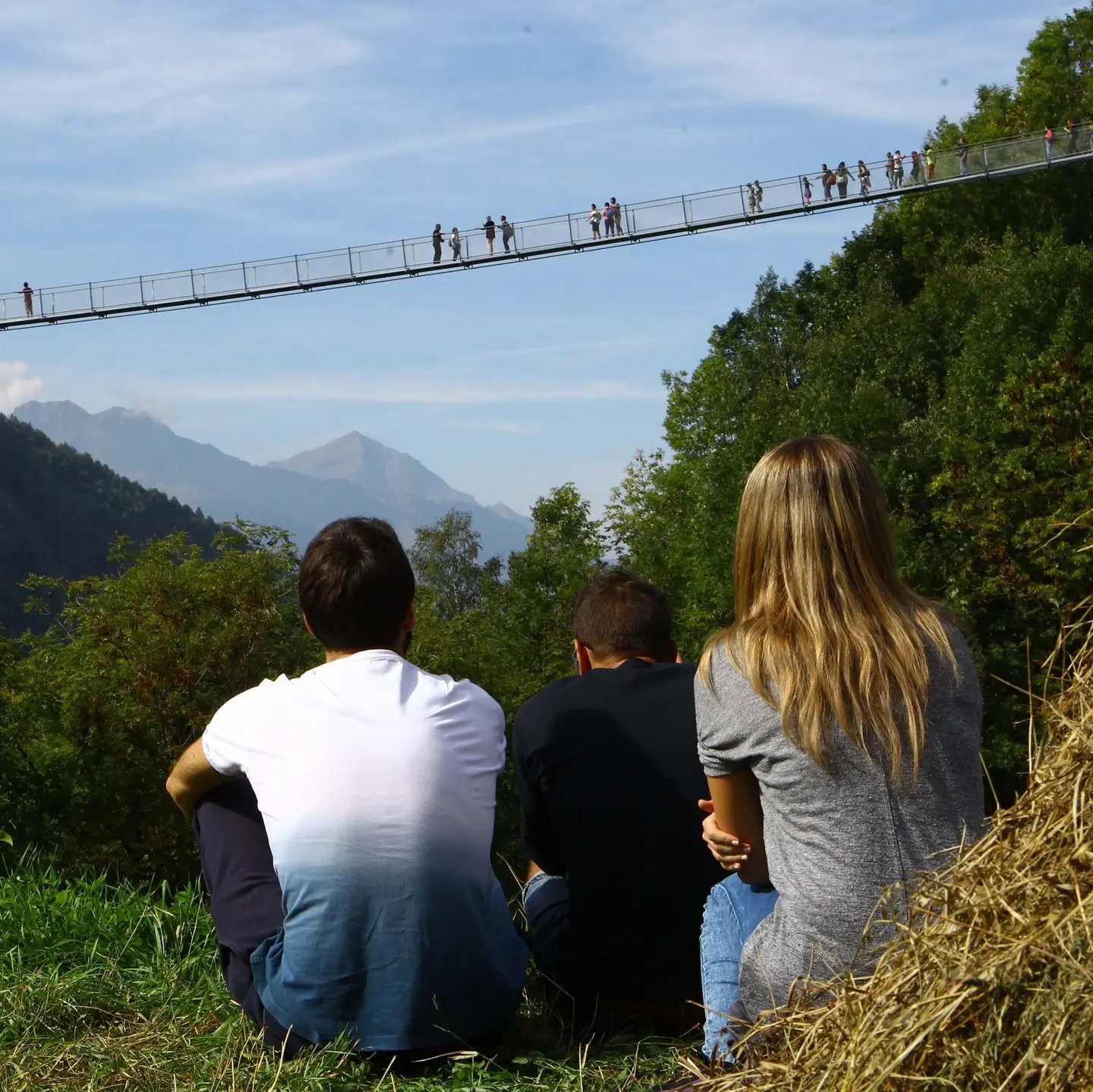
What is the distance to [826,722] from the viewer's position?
243 cm

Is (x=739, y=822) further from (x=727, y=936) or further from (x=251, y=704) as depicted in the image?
(x=251, y=704)

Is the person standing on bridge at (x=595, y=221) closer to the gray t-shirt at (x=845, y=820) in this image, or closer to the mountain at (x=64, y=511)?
the gray t-shirt at (x=845, y=820)

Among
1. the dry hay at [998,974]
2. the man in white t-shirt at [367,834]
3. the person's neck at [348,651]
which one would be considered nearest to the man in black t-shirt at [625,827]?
the man in white t-shirt at [367,834]

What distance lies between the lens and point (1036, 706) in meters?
2.13

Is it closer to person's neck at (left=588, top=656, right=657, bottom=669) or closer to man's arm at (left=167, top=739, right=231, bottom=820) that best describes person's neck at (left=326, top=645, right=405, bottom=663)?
man's arm at (left=167, top=739, right=231, bottom=820)

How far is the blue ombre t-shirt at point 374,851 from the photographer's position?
2859 mm

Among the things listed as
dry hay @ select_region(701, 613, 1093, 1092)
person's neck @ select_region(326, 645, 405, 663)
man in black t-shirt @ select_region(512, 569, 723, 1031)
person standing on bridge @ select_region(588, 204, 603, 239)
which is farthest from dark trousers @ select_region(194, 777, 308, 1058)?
person standing on bridge @ select_region(588, 204, 603, 239)

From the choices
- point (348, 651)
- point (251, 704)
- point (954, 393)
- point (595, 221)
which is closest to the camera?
point (251, 704)

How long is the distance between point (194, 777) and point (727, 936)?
126cm

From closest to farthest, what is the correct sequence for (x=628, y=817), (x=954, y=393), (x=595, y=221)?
(x=628, y=817), (x=595, y=221), (x=954, y=393)

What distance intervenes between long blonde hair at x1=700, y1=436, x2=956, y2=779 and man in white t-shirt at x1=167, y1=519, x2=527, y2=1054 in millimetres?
705

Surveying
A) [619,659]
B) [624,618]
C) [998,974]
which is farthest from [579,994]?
[998,974]

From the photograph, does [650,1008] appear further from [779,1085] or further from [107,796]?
[107,796]

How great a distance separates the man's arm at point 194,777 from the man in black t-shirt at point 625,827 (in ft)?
2.52
